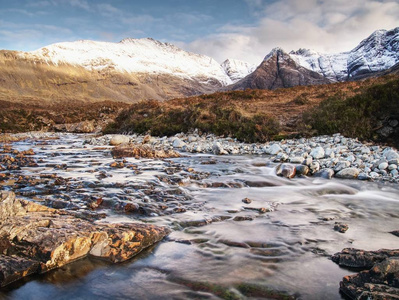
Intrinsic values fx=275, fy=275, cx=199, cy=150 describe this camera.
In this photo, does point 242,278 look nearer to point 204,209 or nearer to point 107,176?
point 204,209

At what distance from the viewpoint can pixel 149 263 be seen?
10.3 ft

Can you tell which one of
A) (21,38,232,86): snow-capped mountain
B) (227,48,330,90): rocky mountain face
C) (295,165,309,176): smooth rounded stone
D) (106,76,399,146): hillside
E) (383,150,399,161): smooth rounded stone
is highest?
(21,38,232,86): snow-capped mountain

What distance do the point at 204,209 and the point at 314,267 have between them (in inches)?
87.7

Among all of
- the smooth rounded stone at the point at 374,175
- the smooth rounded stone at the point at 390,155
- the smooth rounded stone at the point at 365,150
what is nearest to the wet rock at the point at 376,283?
the smooth rounded stone at the point at 374,175

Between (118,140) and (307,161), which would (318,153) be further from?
(118,140)

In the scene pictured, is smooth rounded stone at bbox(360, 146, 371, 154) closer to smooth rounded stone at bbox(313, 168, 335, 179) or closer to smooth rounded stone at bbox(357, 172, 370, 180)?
smooth rounded stone at bbox(357, 172, 370, 180)

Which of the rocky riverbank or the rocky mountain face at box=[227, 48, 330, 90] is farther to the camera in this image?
the rocky mountain face at box=[227, 48, 330, 90]

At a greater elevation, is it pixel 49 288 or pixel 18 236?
pixel 18 236

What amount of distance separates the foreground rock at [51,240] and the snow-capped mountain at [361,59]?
2984 inches

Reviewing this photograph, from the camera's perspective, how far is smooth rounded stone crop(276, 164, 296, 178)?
762cm

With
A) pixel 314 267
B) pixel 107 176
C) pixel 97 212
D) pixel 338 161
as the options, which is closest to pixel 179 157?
pixel 107 176

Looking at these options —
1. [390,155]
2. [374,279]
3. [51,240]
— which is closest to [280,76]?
[390,155]

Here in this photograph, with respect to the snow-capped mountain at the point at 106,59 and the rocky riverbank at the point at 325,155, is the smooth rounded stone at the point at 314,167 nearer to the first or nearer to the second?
the rocky riverbank at the point at 325,155

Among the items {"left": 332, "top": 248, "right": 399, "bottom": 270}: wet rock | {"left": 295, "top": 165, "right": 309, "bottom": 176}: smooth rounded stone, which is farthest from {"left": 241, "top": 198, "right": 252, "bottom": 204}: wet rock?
{"left": 295, "top": 165, "right": 309, "bottom": 176}: smooth rounded stone
